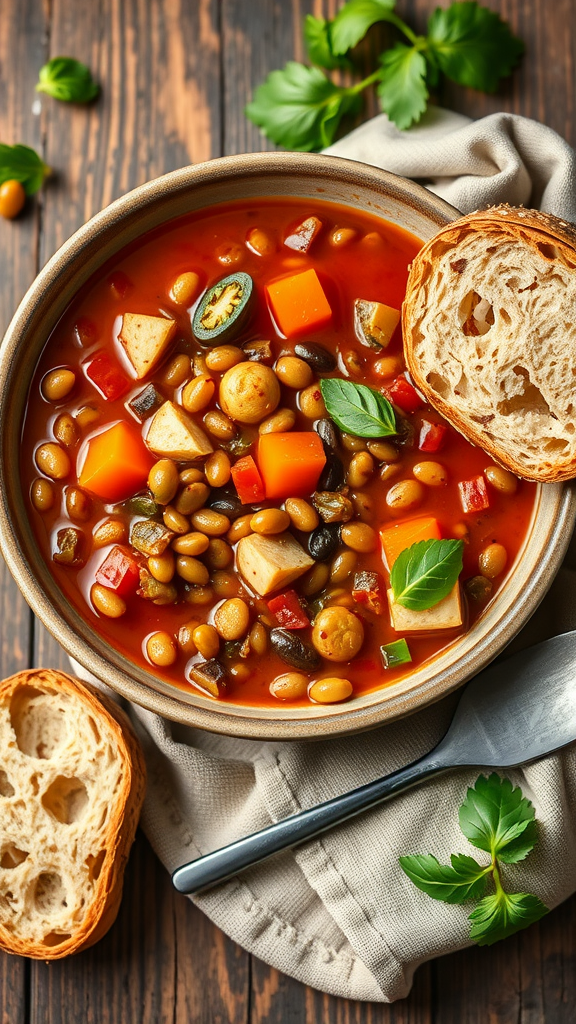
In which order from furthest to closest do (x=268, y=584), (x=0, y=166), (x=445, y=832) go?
(x=0, y=166)
(x=445, y=832)
(x=268, y=584)

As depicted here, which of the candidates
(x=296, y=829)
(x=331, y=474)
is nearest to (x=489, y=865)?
(x=296, y=829)

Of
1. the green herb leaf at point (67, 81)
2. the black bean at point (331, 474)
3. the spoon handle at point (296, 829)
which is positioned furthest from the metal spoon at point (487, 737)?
the green herb leaf at point (67, 81)

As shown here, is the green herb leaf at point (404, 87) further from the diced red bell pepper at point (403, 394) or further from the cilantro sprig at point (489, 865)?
the cilantro sprig at point (489, 865)

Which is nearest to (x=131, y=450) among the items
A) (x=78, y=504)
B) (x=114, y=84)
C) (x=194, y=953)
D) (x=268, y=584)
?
(x=78, y=504)

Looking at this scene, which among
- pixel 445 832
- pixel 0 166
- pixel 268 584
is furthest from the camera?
pixel 0 166

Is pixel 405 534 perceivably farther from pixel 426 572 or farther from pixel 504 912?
pixel 504 912

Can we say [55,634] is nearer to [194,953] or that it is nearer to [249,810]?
[249,810]

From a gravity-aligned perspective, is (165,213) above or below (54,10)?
below
